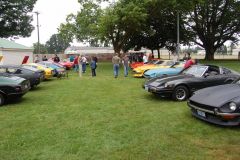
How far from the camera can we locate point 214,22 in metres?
45.2

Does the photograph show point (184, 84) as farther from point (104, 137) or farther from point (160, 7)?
point (160, 7)

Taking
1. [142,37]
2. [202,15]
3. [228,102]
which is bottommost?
[228,102]

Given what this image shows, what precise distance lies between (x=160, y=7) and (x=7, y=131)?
27.0 metres

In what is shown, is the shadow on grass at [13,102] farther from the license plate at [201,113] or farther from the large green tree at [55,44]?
the large green tree at [55,44]

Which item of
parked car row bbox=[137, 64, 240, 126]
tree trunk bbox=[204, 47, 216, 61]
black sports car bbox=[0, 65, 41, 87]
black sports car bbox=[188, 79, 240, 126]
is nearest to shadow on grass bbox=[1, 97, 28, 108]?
black sports car bbox=[0, 65, 41, 87]

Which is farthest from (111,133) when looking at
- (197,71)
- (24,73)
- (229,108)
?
(24,73)

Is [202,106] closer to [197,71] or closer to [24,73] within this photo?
[197,71]

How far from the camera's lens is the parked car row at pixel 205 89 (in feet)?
22.3

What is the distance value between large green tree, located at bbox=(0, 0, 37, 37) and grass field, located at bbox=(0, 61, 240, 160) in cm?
4144

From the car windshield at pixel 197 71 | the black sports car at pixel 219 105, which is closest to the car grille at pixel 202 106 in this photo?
the black sports car at pixel 219 105

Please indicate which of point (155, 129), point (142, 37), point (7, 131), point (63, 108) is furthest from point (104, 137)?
point (142, 37)

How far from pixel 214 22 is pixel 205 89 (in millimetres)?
39562

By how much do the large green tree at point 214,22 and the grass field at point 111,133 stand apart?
37.3m

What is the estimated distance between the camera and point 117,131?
6820mm
